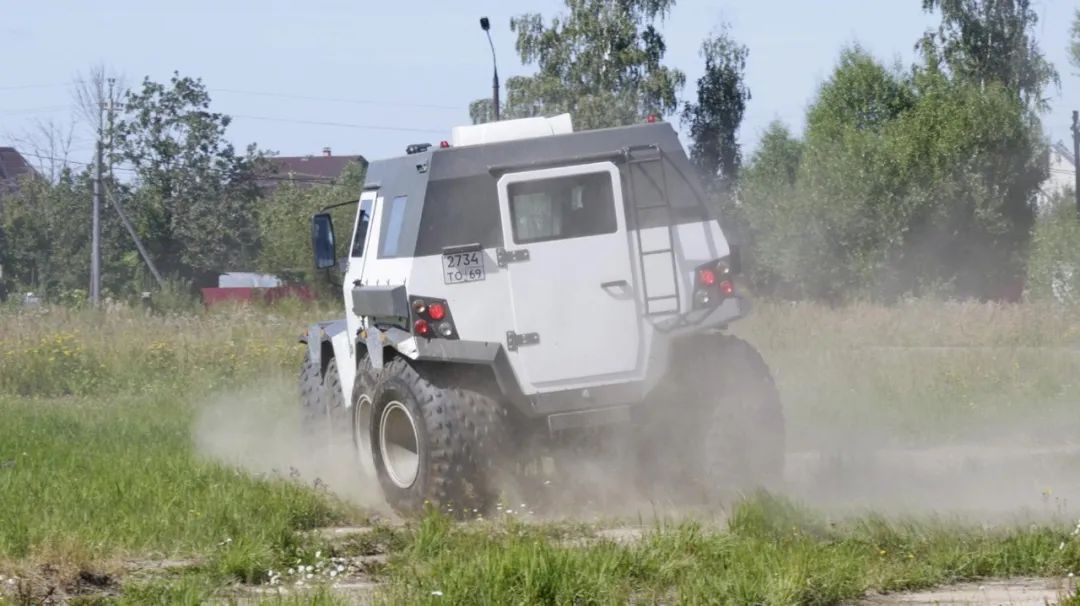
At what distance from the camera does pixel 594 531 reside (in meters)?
8.59

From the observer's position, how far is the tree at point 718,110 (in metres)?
62.0

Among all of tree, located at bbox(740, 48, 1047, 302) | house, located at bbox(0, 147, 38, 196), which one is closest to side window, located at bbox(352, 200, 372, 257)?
tree, located at bbox(740, 48, 1047, 302)

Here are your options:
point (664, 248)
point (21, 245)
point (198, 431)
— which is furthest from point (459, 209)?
point (21, 245)

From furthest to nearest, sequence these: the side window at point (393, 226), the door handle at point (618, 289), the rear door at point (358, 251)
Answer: the rear door at point (358, 251) < the side window at point (393, 226) < the door handle at point (618, 289)

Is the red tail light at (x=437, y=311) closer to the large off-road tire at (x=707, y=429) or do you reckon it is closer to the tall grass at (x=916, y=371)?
the large off-road tire at (x=707, y=429)

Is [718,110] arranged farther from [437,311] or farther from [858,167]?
[437,311]

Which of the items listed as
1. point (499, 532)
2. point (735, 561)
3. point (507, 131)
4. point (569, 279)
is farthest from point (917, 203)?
point (735, 561)

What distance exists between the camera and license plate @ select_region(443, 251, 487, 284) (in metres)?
9.34

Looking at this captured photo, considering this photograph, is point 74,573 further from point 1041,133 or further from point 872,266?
point 1041,133

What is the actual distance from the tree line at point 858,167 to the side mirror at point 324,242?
3962 centimetres

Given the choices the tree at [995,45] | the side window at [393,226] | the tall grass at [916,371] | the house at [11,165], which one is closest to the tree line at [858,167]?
the tree at [995,45]

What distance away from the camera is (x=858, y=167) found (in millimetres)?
59750

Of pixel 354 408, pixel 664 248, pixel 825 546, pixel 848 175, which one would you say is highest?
pixel 848 175

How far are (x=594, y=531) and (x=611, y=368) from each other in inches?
48.2
